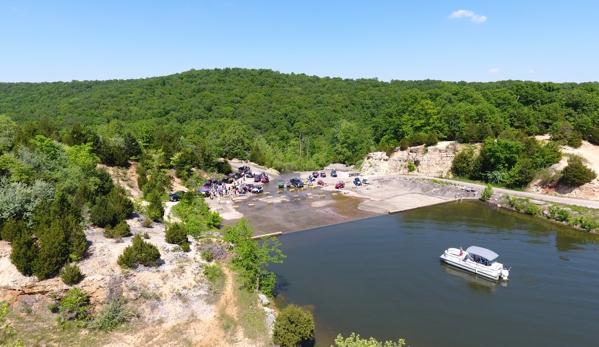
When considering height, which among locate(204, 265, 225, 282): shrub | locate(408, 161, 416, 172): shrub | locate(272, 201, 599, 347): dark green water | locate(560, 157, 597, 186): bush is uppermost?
locate(560, 157, 597, 186): bush

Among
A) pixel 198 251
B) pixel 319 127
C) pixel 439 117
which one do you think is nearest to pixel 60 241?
pixel 198 251

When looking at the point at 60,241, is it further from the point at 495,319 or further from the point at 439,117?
the point at 439,117

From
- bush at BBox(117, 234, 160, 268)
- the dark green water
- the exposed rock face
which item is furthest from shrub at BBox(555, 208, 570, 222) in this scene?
bush at BBox(117, 234, 160, 268)

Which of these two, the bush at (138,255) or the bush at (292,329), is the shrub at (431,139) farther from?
the bush at (138,255)

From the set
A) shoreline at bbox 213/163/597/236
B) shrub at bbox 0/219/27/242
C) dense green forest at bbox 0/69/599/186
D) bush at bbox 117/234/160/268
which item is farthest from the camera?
dense green forest at bbox 0/69/599/186

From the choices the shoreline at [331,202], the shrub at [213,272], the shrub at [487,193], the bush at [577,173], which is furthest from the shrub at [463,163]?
the shrub at [213,272]

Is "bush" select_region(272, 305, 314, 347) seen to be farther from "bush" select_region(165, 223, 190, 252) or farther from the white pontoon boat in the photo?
the white pontoon boat
